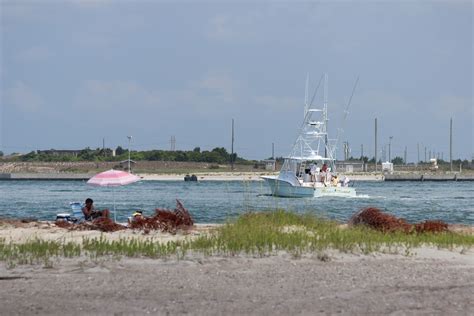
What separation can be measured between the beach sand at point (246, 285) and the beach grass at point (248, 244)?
0.30m

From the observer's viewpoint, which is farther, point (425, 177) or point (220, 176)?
point (425, 177)

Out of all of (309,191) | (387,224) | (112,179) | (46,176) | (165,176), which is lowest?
(46,176)

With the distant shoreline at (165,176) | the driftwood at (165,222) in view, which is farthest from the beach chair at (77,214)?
the distant shoreline at (165,176)

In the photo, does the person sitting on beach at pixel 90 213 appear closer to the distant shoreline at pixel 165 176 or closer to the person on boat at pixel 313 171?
the person on boat at pixel 313 171

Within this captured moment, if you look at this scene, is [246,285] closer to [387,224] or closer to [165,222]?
[165,222]

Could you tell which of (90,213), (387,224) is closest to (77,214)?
(90,213)

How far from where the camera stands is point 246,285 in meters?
12.4

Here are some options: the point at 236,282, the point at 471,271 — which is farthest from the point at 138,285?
the point at 471,271

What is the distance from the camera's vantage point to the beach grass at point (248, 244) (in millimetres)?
14661

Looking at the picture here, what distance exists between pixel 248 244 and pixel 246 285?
293 centimetres

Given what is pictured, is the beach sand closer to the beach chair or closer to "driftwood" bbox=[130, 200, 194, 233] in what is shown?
"driftwood" bbox=[130, 200, 194, 233]

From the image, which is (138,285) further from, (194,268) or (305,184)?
(305,184)

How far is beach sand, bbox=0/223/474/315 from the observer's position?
1092 centimetres

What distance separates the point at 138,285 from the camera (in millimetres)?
12273
